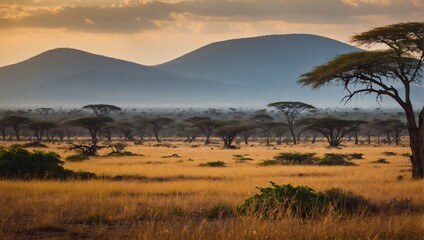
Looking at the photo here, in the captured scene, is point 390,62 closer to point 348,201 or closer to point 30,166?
point 348,201

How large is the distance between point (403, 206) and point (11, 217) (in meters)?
9.19

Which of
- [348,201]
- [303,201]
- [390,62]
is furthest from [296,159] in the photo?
[303,201]

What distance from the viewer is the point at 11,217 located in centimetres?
1077

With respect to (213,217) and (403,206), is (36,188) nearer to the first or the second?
(213,217)

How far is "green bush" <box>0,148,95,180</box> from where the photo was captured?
68.7 feet

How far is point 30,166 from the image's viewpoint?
21688 millimetres

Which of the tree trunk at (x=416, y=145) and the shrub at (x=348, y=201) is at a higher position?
the tree trunk at (x=416, y=145)

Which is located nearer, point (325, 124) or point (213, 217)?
point (213, 217)

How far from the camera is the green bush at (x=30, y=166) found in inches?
824

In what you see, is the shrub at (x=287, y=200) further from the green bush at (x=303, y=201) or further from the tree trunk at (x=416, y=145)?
the tree trunk at (x=416, y=145)

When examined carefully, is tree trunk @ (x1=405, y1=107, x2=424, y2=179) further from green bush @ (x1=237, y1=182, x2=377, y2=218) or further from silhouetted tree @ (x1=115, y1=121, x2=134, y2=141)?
silhouetted tree @ (x1=115, y1=121, x2=134, y2=141)

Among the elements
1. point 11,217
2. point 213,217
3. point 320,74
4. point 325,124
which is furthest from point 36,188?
point 325,124

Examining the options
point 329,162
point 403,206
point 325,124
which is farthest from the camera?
point 325,124

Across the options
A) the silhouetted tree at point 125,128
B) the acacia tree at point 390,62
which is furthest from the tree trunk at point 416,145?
the silhouetted tree at point 125,128
